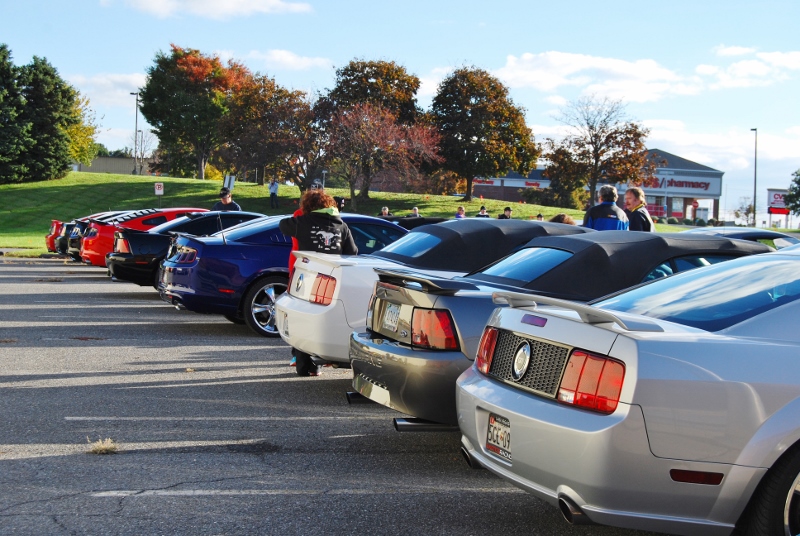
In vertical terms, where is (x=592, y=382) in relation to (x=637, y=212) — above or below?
below

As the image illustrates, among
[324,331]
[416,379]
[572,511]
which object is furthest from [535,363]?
[324,331]

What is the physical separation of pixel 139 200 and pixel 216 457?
173ft

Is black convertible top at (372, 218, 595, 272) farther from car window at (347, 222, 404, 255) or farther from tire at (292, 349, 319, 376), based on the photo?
car window at (347, 222, 404, 255)

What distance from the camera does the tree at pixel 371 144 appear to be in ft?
171

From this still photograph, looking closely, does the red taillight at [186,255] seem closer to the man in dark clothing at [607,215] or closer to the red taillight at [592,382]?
the man in dark clothing at [607,215]

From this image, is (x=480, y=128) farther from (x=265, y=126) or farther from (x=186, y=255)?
(x=186, y=255)

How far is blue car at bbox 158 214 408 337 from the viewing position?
1109 cm

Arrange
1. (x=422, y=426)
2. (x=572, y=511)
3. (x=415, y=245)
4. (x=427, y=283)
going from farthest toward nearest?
(x=415, y=245) < (x=427, y=283) < (x=422, y=426) < (x=572, y=511)

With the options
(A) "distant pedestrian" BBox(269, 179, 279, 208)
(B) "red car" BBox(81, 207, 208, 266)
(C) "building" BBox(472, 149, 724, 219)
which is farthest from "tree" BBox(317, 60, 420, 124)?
(C) "building" BBox(472, 149, 724, 219)

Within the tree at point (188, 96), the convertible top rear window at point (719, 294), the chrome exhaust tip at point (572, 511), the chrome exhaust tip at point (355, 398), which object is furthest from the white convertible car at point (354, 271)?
the tree at point (188, 96)

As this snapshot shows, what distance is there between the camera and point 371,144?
52.5 meters

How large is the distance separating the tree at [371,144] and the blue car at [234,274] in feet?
134

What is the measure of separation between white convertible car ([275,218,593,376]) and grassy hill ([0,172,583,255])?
4004 cm

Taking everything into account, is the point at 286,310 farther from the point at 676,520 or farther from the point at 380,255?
the point at 676,520
